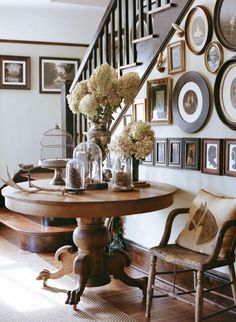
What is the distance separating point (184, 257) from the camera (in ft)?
8.84

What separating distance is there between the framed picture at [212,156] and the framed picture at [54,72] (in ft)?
12.0

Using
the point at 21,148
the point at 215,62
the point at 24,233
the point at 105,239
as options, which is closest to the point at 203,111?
the point at 215,62

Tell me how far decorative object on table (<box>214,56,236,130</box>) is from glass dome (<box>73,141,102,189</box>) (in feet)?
2.76

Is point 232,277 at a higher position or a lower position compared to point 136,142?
lower

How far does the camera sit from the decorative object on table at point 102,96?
3.22 m

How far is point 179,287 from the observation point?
3.32m

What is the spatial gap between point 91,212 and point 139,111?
4.39 feet

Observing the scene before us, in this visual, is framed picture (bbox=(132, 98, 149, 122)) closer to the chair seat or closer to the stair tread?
the chair seat

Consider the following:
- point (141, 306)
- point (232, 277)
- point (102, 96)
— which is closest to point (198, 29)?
point (102, 96)

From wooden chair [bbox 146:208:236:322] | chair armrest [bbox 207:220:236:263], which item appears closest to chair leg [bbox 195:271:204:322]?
wooden chair [bbox 146:208:236:322]

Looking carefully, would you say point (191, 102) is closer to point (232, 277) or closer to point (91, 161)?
point (91, 161)

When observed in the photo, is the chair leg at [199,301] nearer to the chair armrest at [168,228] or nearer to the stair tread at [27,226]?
the chair armrest at [168,228]

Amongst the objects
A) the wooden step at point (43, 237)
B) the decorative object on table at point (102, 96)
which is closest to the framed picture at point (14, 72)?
the wooden step at point (43, 237)

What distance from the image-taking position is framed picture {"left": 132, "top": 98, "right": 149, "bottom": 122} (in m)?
3.71
